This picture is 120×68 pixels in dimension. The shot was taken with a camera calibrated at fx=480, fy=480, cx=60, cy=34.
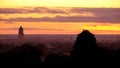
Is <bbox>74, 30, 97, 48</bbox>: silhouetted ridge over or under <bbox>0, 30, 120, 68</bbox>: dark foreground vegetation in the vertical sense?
over

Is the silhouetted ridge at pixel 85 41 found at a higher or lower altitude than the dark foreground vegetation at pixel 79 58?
higher

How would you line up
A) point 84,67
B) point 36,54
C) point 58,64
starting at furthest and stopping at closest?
1. point 36,54
2. point 58,64
3. point 84,67

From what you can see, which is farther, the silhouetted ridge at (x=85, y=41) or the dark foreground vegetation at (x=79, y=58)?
the silhouetted ridge at (x=85, y=41)

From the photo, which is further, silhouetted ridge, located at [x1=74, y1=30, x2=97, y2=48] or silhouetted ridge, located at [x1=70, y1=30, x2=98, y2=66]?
silhouetted ridge, located at [x1=74, y1=30, x2=97, y2=48]

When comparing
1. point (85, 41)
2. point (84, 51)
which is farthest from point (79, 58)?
point (85, 41)

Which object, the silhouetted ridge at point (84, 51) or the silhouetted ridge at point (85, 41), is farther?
the silhouetted ridge at point (85, 41)

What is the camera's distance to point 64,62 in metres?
44.7

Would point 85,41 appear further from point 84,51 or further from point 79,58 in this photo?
point 79,58

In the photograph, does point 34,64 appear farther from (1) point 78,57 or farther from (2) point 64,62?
(1) point 78,57

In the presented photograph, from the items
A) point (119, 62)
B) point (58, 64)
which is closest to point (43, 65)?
point (58, 64)

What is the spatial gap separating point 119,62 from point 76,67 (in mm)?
6044

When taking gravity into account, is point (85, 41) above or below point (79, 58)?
above

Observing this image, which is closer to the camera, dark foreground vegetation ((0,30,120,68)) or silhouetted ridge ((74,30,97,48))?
dark foreground vegetation ((0,30,120,68))

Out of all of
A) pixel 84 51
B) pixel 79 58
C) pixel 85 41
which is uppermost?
pixel 85 41
